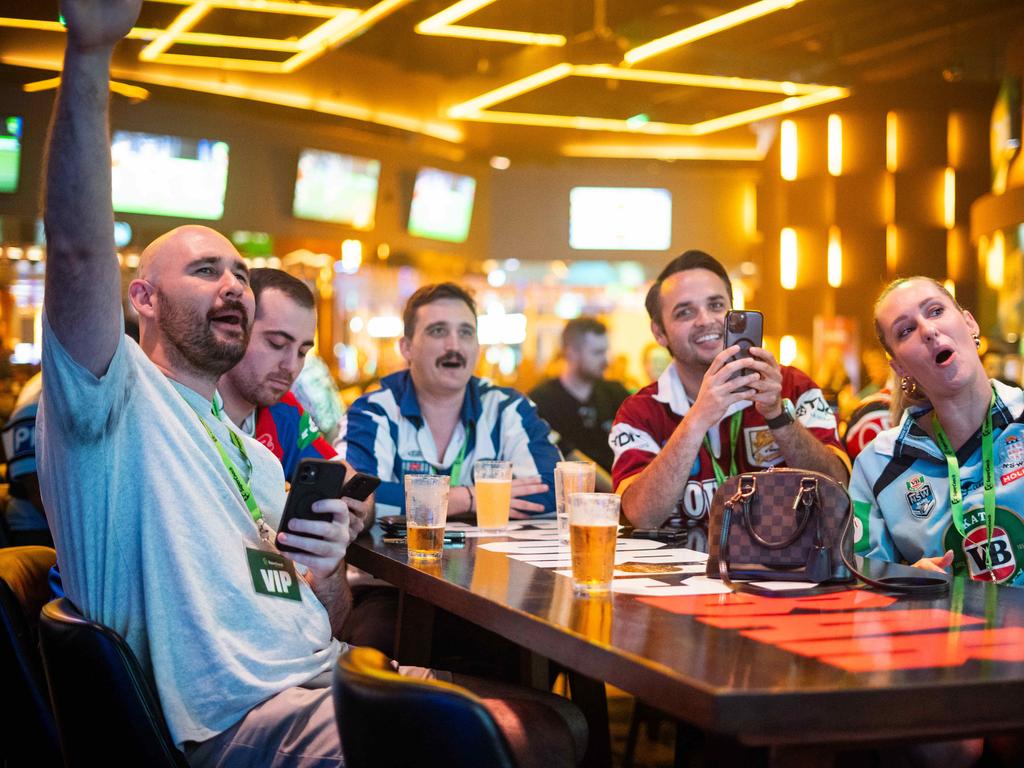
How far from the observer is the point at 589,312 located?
43.5 feet

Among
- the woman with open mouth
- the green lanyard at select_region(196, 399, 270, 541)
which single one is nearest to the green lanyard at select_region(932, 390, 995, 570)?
the woman with open mouth

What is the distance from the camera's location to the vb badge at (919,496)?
2352 mm

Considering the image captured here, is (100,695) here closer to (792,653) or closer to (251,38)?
(792,653)

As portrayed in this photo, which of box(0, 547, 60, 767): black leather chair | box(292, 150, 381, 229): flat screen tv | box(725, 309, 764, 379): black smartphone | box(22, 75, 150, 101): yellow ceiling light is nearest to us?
box(0, 547, 60, 767): black leather chair

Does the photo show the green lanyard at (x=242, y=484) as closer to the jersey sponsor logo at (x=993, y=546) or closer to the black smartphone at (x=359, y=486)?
the black smartphone at (x=359, y=486)

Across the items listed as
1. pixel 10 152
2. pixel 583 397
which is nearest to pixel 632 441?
pixel 583 397

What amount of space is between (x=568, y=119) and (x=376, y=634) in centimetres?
794

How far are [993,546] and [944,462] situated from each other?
0.21 metres

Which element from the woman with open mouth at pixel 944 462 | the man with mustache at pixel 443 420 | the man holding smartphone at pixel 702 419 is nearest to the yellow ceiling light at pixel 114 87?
the man with mustache at pixel 443 420

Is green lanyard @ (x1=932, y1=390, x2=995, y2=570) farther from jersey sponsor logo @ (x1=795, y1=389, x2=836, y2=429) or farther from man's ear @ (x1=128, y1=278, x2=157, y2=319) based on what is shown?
man's ear @ (x1=128, y1=278, x2=157, y2=319)

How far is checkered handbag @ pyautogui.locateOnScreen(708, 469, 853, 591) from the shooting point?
1825mm

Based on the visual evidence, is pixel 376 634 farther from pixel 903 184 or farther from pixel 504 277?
pixel 504 277

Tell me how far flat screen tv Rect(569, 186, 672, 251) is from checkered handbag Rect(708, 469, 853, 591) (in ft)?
32.3

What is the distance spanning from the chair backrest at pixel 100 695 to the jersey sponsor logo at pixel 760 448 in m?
1.82
